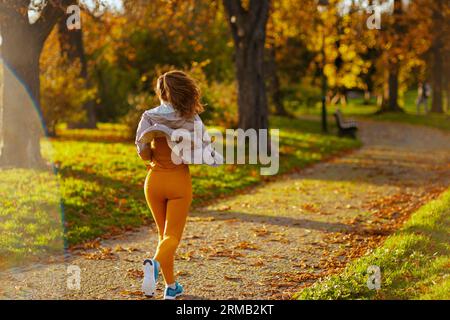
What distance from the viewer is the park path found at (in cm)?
680

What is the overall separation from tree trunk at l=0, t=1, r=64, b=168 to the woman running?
791 cm

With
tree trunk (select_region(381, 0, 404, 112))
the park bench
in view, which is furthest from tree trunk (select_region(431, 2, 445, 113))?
the park bench

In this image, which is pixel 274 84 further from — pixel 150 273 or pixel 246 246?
pixel 150 273

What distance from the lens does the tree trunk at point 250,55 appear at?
1783cm

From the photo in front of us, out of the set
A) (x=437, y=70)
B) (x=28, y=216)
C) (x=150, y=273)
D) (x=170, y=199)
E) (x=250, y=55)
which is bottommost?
(x=28, y=216)

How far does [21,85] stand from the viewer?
1355cm

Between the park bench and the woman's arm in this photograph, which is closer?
the woman's arm

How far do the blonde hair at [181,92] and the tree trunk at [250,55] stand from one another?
1210 centimetres

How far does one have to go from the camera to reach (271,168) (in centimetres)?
1614

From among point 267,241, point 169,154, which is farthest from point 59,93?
point 169,154

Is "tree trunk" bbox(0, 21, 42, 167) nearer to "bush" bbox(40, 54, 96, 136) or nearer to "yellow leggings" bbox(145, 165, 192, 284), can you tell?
"bush" bbox(40, 54, 96, 136)

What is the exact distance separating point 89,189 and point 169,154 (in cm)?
626
